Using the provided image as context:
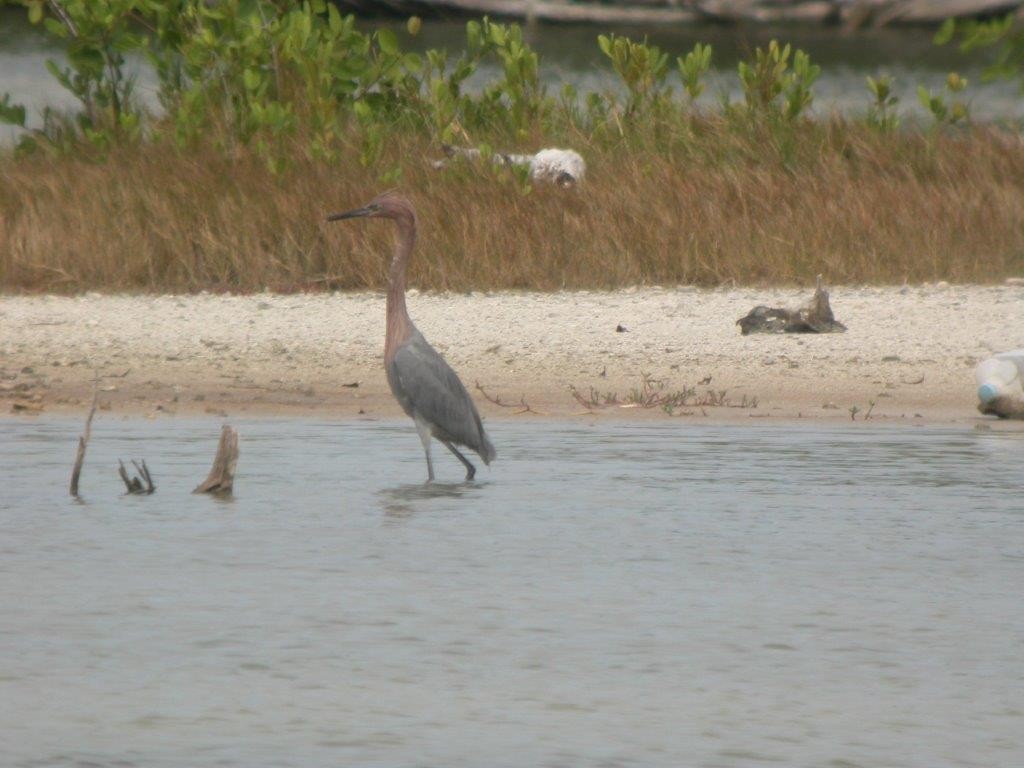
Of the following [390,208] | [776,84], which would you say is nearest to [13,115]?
[776,84]

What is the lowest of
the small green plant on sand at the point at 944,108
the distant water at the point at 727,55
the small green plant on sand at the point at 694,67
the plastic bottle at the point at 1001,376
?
the plastic bottle at the point at 1001,376

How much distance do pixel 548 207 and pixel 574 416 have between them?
3.31 m

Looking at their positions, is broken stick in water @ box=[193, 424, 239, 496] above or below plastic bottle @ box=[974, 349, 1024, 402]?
below

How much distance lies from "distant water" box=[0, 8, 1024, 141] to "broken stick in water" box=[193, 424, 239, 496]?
52.3 ft

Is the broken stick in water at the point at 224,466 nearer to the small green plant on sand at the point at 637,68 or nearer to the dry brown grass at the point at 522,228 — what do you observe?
the dry brown grass at the point at 522,228

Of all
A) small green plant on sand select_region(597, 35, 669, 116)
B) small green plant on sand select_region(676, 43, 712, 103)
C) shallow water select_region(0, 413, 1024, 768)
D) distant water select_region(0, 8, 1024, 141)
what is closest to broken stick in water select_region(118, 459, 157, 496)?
shallow water select_region(0, 413, 1024, 768)

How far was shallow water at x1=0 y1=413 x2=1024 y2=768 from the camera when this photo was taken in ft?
15.9

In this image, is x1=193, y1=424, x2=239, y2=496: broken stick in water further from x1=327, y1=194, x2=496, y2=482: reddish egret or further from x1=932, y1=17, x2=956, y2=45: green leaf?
x1=932, y1=17, x2=956, y2=45: green leaf

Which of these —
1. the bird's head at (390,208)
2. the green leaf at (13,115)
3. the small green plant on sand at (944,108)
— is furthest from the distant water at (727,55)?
the bird's head at (390,208)

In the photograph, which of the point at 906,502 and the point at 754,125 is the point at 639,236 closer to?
the point at 754,125

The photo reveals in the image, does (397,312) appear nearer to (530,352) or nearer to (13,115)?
(530,352)

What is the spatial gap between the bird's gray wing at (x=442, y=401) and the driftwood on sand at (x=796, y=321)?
10.5 feet

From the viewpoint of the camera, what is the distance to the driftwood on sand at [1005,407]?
9.65 m

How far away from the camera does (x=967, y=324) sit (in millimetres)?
11289
